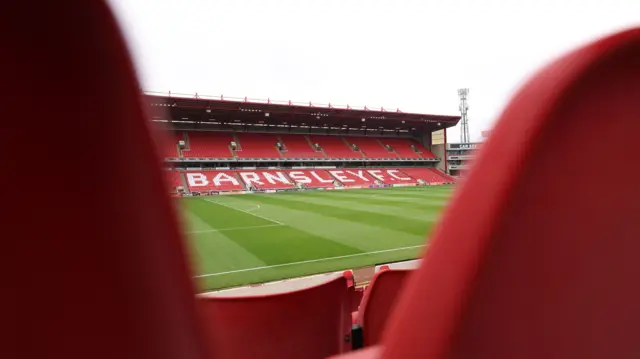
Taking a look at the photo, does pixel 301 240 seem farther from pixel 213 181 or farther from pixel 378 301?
pixel 213 181

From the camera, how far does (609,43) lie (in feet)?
2.12

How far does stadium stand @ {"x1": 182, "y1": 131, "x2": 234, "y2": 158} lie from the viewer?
89.6ft

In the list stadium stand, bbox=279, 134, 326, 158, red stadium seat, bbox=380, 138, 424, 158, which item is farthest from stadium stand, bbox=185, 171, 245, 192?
red stadium seat, bbox=380, 138, 424, 158

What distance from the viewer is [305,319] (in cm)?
173

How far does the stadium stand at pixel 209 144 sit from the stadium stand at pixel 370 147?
473 inches

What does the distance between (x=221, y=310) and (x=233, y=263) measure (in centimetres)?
572

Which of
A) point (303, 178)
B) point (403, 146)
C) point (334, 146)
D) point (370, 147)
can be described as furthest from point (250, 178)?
point (403, 146)

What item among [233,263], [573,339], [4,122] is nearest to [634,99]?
[573,339]

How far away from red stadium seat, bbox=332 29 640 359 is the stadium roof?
21966mm

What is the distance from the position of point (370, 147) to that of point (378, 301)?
3310 cm

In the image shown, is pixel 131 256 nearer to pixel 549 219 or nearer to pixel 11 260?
pixel 11 260

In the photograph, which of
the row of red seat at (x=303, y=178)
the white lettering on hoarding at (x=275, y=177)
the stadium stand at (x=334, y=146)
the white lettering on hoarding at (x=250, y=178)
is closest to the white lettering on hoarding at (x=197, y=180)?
the row of red seat at (x=303, y=178)

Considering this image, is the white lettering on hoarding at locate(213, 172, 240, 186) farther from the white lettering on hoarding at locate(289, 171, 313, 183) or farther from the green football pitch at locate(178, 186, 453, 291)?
the green football pitch at locate(178, 186, 453, 291)

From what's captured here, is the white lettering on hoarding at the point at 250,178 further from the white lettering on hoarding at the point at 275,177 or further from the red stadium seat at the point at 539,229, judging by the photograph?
the red stadium seat at the point at 539,229
